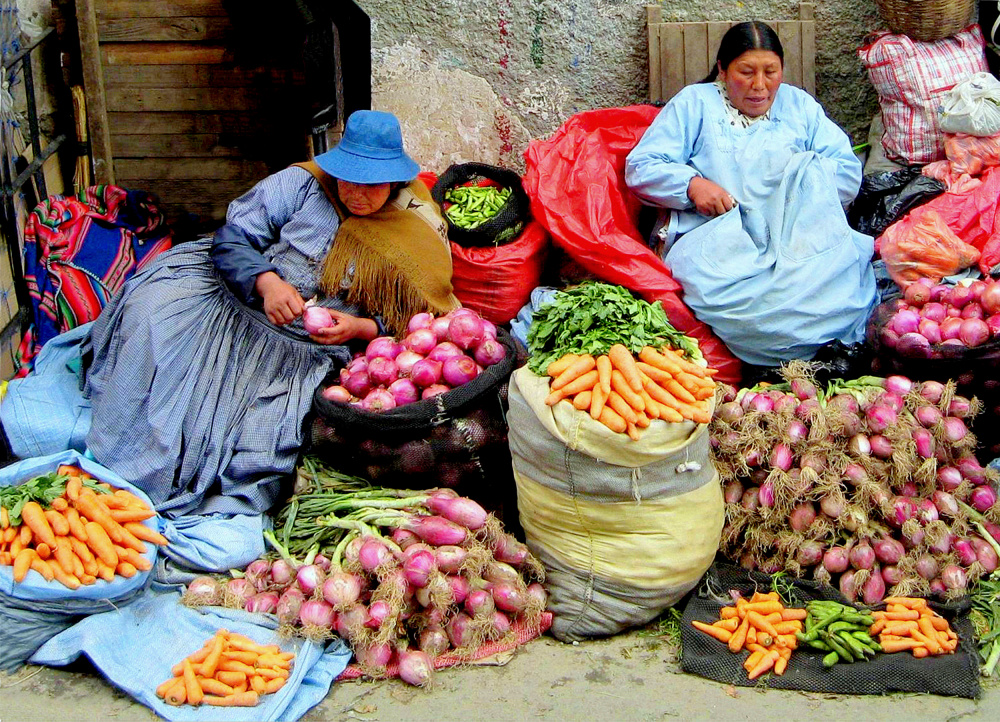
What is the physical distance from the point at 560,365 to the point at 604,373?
0.16 metres

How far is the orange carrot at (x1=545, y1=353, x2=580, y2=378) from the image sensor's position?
3.33 m

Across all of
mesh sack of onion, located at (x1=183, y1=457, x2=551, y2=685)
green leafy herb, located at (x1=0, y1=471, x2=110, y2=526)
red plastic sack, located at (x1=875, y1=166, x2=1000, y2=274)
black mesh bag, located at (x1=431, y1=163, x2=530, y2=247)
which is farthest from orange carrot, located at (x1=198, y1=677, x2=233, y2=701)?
red plastic sack, located at (x1=875, y1=166, x2=1000, y2=274)

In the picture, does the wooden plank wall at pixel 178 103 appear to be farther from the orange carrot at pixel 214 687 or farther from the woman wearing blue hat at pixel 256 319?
the orange carrot at pixel 214 687

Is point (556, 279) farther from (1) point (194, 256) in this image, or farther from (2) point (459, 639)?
(2) point (459, 639)

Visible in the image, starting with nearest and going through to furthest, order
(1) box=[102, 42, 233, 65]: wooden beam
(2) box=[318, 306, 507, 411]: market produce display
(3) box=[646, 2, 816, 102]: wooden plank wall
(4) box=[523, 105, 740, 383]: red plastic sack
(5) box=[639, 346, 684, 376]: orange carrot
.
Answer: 1. (5) box=[639, 346, 684, 376]: orange carrot
2. (2) box=[318, 306, 507, 411]: market produce display
3. (4) box=[523, 105, 740, 383]: red plastic sack
4. (3) box=[646, 2, 816, 102]: wooden plank wall
5. (1) box=[102, 42, 233, 65]: wooden beam

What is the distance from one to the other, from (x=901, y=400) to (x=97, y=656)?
276 cm

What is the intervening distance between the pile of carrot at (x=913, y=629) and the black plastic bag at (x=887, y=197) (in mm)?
1873

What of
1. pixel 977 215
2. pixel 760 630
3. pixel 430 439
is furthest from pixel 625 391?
pixel 977 215

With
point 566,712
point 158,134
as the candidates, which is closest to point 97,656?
point 566,712

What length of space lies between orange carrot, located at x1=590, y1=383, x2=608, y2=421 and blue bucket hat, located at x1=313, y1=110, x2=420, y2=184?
128 cm

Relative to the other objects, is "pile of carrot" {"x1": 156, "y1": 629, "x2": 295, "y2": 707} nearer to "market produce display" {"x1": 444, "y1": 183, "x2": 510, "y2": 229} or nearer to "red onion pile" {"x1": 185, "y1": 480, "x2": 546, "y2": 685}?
"red onion pile" {"x1": 185, "y1": 480, "x2": 546, "y2": 685}

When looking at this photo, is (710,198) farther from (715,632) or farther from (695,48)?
(715,632)

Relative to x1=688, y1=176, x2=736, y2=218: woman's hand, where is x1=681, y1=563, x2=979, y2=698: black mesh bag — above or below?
below

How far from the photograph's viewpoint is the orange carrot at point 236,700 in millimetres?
2922
